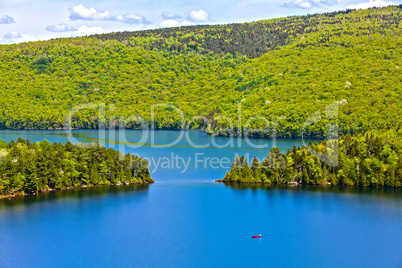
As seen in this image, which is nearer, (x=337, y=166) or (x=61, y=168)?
(x=61, y=168)

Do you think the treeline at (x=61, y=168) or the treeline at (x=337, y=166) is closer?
the treeline at (x=61, y=168)

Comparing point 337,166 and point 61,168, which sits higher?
point 61,168

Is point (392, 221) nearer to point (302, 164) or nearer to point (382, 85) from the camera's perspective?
point (302, 164)

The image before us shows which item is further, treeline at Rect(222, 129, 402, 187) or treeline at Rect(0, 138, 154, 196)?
treeline at Rect(222, 129, 402, 187)
